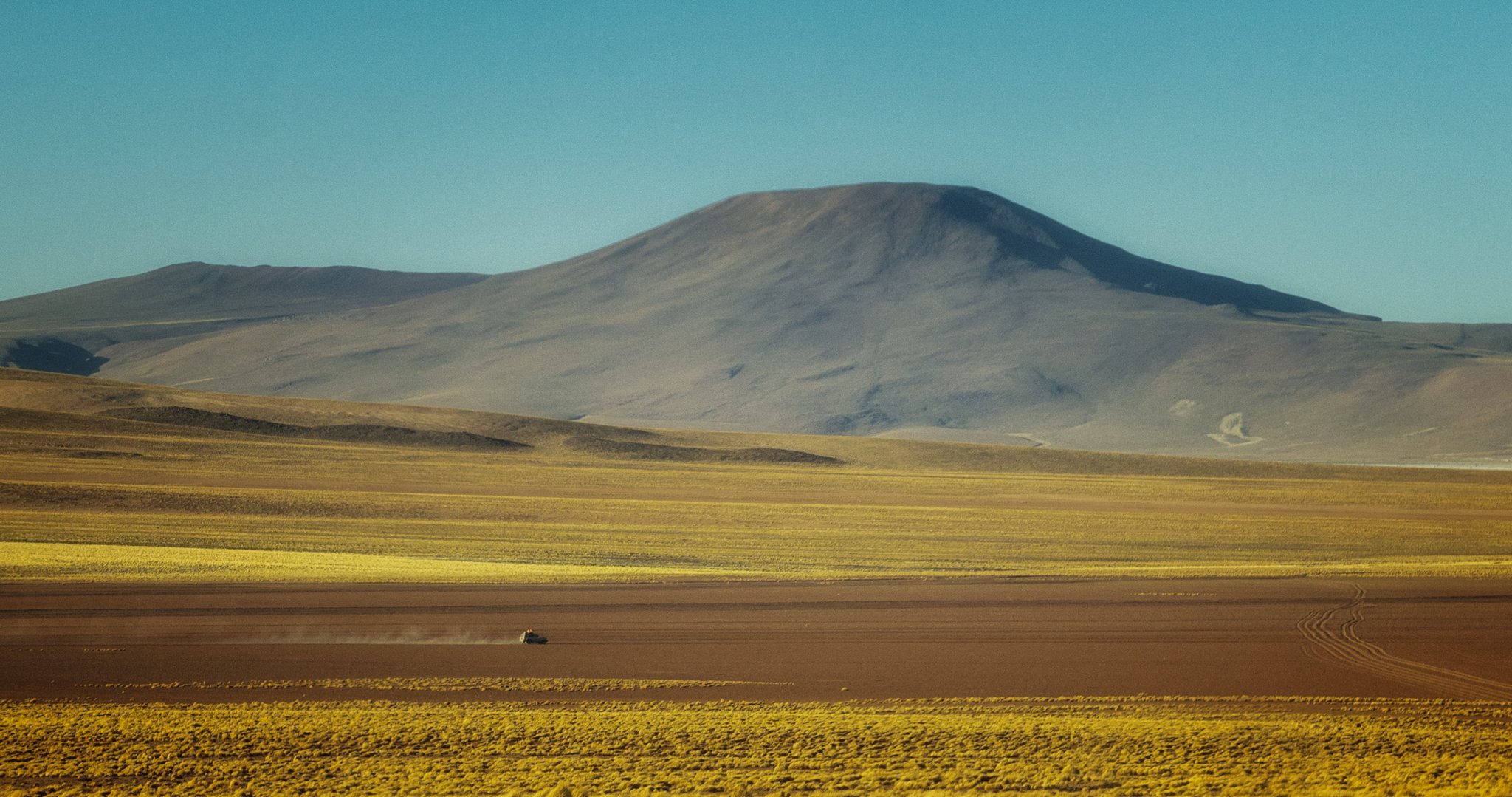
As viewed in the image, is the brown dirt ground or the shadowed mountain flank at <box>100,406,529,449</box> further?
the shadowed mountain flank at <box>100,406,529,449</box>

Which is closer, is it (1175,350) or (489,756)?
(489,756)

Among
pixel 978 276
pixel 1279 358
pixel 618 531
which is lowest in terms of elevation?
pixel 618 531

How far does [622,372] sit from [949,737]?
155819mm

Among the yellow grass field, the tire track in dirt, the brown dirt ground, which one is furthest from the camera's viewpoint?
the yellow grass field

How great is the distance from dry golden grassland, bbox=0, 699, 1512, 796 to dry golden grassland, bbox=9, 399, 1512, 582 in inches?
383

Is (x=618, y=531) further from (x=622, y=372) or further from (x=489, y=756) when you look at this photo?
(x=622, y=372)

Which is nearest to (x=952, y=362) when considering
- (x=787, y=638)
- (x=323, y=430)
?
(x=323, y=430)

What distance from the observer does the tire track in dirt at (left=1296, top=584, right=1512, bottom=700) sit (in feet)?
44.0

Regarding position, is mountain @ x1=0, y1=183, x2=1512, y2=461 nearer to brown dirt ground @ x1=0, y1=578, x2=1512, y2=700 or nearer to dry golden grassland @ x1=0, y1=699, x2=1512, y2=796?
brown dirt ground @ x1=0, y1=578, x2=1512, y2=700

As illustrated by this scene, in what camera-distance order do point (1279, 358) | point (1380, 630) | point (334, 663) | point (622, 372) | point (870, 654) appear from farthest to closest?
point (622, 372)
point (1279, 358)
point (1380, 630)
point (870, 654)
point (334, 663)

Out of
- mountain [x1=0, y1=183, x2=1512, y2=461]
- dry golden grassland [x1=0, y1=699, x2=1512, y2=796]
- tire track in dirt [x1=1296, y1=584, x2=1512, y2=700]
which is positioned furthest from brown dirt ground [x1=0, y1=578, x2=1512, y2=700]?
mountain [x1=0, y1=183, x2=1512, y2=461]

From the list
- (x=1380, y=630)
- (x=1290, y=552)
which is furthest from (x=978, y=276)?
(x=1380, y=630)

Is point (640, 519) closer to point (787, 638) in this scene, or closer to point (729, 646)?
point (787, 638)

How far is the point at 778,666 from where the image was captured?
14453mm
